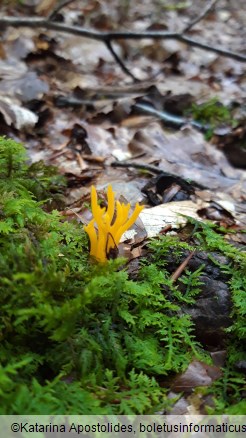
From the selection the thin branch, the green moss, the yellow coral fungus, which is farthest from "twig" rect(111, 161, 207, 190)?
the thin branch

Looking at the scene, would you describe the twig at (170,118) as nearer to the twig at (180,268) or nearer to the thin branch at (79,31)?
A: the thin branch at (79,31)

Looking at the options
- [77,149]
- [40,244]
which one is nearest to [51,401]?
[40,244]

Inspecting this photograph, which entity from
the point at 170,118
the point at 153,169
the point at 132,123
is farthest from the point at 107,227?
the point at 170,118

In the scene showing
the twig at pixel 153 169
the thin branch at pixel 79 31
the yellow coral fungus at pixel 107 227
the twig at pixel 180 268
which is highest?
the thin branch at pixel 79 31

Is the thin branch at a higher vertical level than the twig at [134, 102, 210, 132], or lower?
higher

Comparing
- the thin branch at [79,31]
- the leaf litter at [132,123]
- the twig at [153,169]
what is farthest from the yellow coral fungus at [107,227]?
the thin branch at [79,31]

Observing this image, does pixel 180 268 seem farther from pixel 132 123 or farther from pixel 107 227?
pixel 132 123

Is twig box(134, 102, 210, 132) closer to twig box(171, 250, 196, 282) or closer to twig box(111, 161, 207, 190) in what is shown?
twig box(111, 161, 207, 190)

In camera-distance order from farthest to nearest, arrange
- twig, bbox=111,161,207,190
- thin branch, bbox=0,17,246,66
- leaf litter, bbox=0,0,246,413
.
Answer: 1. thin branch, bbox=0,17,246,66
2. twig, bbox=111,161,207,190
3. leaf litter, bbox=0,0,246,413
